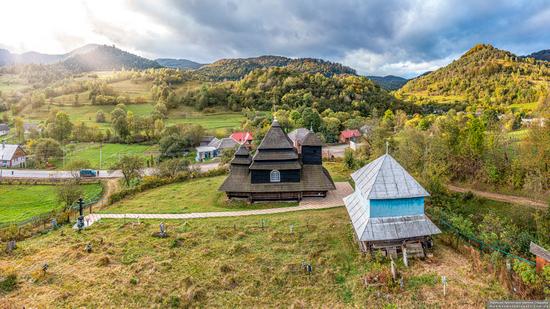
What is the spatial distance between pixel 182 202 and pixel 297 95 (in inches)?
2494

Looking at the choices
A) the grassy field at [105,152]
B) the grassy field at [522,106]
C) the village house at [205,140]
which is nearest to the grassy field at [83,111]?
the grassy field at [105,152]

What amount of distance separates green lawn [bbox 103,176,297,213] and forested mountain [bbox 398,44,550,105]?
86307mm

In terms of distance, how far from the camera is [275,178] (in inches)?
970

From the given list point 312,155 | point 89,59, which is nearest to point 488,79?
point 312,155

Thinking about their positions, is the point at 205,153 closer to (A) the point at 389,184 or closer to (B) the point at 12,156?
(B) the point at 12,156

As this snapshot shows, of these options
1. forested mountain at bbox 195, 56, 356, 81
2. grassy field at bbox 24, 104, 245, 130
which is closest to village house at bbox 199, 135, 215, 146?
grassy field at bbox 24, 104, 245, 130

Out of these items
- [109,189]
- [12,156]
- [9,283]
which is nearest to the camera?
[9,283]

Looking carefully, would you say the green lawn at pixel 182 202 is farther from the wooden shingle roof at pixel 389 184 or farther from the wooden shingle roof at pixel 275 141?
the wooden shingle roof at pixel 389 184

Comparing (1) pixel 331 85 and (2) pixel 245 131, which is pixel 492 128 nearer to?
(2) pixel 245 131

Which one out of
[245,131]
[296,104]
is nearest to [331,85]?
[296,104]

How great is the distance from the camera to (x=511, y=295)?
11992mm

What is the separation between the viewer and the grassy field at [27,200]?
2692cm

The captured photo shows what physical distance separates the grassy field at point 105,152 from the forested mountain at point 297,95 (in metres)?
30.0

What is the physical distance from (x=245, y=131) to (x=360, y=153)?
27742mm
